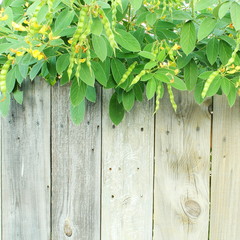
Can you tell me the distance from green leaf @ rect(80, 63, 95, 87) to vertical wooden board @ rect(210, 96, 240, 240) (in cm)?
48

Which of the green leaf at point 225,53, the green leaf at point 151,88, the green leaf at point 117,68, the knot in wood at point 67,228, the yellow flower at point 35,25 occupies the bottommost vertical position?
the knot in wood at point 67,228

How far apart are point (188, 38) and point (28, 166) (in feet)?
2.90

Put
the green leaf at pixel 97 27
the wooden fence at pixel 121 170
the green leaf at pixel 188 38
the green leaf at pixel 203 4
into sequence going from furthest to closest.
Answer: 1. the wooden fence at pixel 121 170
2. the green leaf at pixel 188 38
3. the green leaf at pixel 203 4
4. the green leaf at pixel 97 27

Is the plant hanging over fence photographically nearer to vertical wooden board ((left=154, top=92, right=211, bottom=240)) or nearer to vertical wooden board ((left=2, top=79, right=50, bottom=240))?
vertical wooden board ((left=154, top=92, right=211, bottom=240))

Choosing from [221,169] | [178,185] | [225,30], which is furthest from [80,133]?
[225,30]

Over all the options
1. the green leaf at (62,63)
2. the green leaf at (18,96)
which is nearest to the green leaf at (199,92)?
the green leaf at (62,63)

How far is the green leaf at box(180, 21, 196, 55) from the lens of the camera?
47.8 inches

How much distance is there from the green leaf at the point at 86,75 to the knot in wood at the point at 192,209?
0.60 meters

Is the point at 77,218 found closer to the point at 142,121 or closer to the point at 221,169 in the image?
the point at 142,121

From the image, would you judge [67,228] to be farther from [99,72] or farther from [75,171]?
[99,72]

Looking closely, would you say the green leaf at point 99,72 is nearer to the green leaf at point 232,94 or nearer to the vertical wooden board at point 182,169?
the vertical wooden board at point 182,169

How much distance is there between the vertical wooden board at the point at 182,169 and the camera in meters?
1.44

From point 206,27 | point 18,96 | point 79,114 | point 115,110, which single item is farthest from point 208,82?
point 18,96

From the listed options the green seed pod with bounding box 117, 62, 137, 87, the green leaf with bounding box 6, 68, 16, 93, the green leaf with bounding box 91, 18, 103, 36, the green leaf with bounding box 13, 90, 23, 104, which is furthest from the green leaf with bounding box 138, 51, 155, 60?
the green leaf with bounding box 13, 90, 23, 104
